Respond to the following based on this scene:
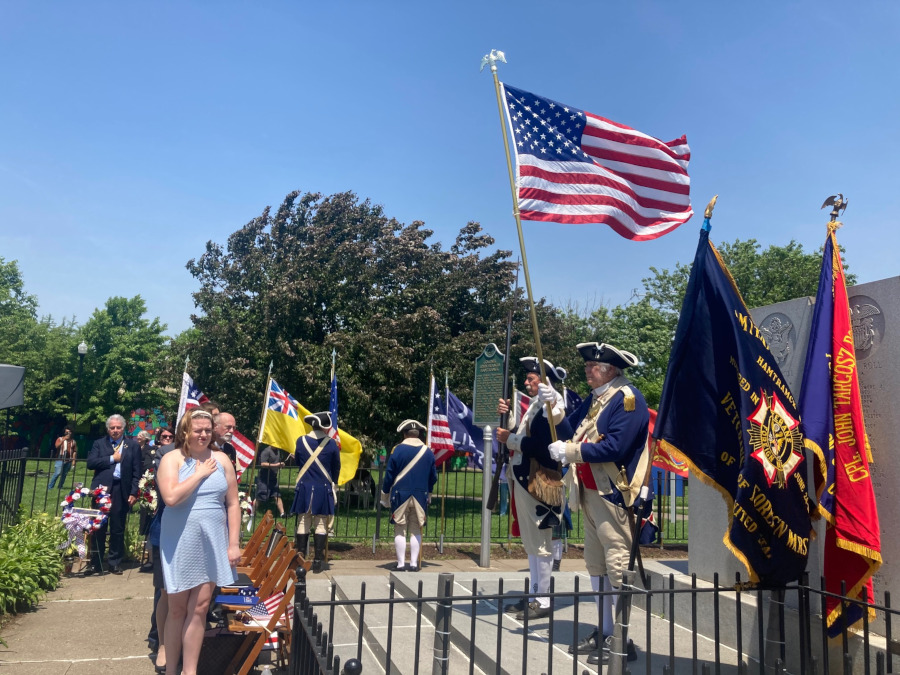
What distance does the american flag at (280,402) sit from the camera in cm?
1023

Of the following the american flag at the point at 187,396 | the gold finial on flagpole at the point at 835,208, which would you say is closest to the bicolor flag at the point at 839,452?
the gold finial on flagpole at the point at 835,208

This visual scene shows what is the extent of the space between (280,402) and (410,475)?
2596mm

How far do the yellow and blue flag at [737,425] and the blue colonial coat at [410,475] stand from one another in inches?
210

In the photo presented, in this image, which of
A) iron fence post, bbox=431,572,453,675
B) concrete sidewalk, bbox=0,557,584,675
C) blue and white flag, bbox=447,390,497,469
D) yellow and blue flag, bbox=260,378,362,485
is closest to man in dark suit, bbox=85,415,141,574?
concrete sidewalk, bbox=0,557,584,675

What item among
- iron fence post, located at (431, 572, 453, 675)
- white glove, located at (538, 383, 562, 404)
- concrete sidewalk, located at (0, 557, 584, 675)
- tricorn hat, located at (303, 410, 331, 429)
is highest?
white glove, located at (538, 383, 562, 404)

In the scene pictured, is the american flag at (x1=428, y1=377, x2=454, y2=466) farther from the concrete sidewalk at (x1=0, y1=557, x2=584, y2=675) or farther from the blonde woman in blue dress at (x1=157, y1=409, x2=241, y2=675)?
the blonde woman in blue dress at (x1=157, y1=409, x2=241, y2=675)

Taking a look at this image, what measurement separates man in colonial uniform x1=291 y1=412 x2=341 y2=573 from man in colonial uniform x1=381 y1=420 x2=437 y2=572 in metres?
0.82

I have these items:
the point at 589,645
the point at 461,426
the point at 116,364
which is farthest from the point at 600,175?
the point at 116,364

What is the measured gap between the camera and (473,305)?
60.5 ft

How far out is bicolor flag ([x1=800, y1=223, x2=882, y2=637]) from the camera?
3816 mm

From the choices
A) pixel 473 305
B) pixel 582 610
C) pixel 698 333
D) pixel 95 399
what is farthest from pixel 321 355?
pixel 95 399

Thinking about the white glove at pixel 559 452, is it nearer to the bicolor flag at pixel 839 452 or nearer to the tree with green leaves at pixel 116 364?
the bicolor flag at pixel 839 452

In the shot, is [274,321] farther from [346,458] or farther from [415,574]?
[415,574]

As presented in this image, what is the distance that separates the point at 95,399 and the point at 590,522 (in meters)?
43.0
